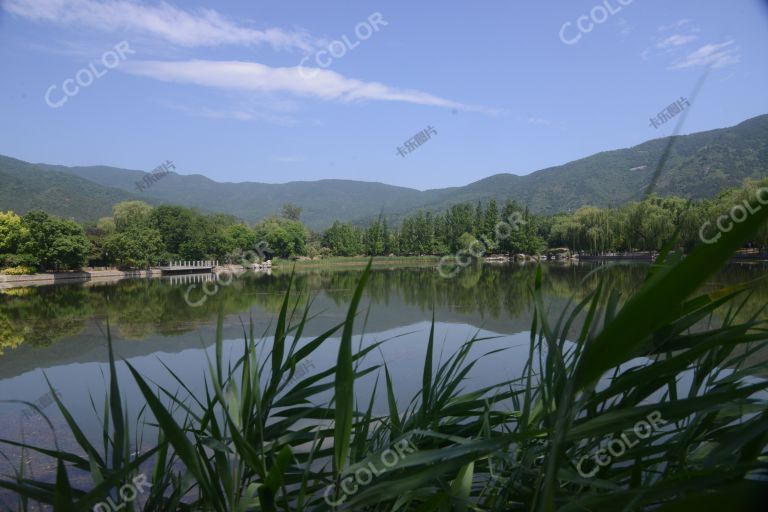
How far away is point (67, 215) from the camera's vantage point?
Result: 93875 mm

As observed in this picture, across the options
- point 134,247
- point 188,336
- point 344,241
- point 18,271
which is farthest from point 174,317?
point 344,241

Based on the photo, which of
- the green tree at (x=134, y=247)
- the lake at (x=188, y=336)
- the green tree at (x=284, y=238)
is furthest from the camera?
the green tree at (x=284, y=238)

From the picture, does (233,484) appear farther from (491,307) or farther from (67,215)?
(67,215)

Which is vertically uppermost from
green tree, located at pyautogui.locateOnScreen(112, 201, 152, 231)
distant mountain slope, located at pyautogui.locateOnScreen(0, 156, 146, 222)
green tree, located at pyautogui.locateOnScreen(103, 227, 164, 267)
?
distant mountain slope, located at pyautogui.locateOnScreen(0, 156, 146, 222)

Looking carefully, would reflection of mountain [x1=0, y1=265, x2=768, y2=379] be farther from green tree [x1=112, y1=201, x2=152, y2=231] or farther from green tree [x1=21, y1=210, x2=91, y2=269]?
green tree [x1=112, y1=201, x2=152, y2=231]

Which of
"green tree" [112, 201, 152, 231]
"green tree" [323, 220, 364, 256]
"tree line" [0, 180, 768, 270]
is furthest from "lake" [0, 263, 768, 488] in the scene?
"green tree" [323, 220, 364, 256]

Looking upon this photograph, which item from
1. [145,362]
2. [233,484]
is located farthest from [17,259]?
[233,484]

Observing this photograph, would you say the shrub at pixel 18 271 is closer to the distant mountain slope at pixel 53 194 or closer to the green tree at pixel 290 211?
the distant mountain slope at pixel 53 194

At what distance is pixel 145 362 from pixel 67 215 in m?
99.7

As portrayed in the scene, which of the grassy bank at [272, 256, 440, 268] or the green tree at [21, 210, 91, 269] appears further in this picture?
the grassy bank at [272, 256, 440, 268]

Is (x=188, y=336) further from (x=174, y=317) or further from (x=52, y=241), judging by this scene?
(x=52, y=241)

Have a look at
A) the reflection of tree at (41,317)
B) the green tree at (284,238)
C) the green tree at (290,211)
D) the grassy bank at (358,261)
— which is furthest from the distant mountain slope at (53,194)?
the reflection of tree at (41,317)

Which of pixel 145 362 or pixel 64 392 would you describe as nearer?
pixel 64 392

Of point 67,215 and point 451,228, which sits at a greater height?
point 67,215
